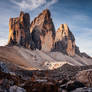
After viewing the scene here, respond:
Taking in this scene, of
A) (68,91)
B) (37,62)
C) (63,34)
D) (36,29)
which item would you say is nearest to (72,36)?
(63,34)

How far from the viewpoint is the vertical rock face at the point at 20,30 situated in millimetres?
110281

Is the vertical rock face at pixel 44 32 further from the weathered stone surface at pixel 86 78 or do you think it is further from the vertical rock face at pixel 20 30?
the weathered stone surface at pixel 86 78

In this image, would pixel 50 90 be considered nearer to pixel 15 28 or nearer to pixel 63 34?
pixel 15 28

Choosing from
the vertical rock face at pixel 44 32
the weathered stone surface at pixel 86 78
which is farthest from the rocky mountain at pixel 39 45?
the weathered stone surface at pixel 86 78

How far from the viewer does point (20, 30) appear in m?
112

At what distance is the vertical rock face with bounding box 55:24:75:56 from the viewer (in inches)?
5546

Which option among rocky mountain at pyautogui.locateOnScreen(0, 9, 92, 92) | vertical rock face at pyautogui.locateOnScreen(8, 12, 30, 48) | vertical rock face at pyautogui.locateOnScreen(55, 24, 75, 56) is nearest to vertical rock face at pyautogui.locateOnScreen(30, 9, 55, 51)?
rocky mountain at pyautogui.locateOnScreen(0, 9, 92, 92)

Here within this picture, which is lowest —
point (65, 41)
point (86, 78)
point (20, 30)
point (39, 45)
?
point (86, 78)

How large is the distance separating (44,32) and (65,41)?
2756 centimetres

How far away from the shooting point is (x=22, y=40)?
11056 cm

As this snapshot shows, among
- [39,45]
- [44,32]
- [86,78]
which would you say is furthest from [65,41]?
[86,78]

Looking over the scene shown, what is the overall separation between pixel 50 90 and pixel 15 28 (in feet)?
356

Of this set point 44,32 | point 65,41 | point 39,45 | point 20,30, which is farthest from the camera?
point 65,41

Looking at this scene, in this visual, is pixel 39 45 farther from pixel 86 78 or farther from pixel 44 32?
pixel 86 78
